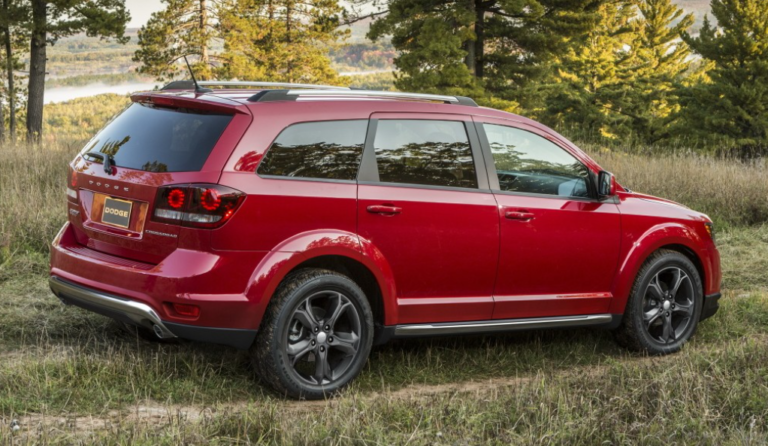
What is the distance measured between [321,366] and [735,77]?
33.8 meters

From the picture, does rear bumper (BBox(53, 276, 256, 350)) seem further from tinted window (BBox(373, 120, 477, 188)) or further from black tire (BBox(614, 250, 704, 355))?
black tire (BBox(614, 250, 704, 355))

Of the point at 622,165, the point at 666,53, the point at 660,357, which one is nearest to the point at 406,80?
the point at 622,165

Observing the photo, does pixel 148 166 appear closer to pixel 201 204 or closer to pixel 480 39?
pixel 201 204

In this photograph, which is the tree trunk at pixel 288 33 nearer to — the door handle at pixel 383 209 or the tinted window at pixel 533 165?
the tinted window at pixel 533 165

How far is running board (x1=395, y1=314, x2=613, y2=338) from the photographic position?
5402 mm

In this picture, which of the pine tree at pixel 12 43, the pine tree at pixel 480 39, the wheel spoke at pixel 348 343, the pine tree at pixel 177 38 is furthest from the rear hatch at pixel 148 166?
the pine tree at pixel 177 38

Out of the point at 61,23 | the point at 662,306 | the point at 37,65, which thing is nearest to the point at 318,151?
the point at 662,306

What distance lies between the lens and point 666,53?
64.5 meters

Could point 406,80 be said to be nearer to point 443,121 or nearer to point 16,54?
A: point 16,54

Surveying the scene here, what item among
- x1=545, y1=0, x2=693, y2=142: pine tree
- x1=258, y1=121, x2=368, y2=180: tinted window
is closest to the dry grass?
x1=258, y1=121, x2=368, y2=180: tinted window

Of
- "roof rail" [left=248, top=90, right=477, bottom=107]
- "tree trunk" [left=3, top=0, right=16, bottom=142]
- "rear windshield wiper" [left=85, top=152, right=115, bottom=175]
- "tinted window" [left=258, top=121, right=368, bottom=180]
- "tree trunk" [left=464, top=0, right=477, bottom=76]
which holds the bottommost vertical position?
"tree trunk" [left=3, top=0, right=16, bottom=142]

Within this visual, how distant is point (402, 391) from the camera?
213 inches

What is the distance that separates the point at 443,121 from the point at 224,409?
2.31 meters

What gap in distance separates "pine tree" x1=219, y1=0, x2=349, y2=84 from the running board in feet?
141
